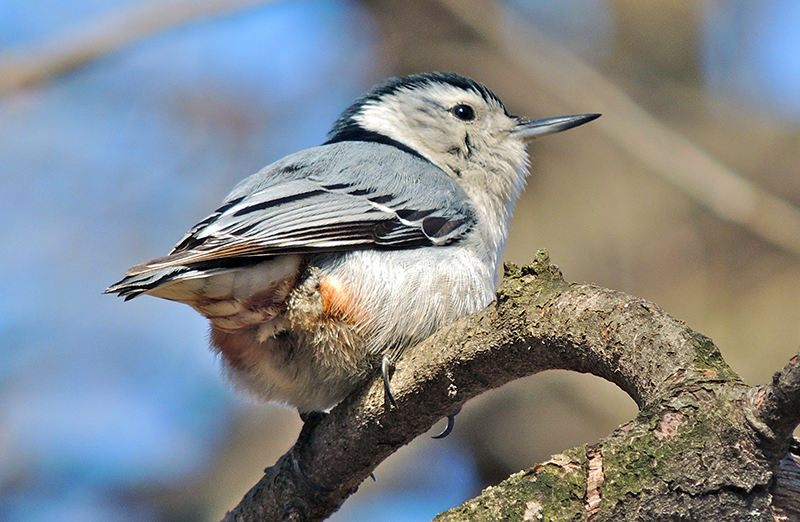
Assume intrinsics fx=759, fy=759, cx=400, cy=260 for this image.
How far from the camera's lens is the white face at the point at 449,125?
334cm

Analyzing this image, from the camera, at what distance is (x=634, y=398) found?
64.2 inches

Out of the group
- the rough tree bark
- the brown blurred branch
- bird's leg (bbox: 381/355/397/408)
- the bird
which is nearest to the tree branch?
the rough tree bark

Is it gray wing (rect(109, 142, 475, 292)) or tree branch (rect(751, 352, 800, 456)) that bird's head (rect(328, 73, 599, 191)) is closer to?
gray wing (rect(109, 142, 475, 292))

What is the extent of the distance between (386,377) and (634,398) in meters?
0.82

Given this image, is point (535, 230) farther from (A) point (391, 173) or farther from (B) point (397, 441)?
(B) point (397, 441)

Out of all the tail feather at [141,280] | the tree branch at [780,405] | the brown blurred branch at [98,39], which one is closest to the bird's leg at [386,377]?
the tail feather at [141,280]

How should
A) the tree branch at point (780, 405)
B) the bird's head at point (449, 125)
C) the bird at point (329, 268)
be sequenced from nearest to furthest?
the tree branch at point (780, 405), the bird at point (329, 268), the bird's head at point (449, 125)

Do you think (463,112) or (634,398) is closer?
(634,398)

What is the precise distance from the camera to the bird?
2.27 metres

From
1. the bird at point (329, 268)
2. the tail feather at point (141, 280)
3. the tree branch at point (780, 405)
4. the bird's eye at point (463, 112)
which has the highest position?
the bird's eye at point (463, 112)

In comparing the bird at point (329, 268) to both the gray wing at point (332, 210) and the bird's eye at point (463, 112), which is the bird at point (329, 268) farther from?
the bird's eye at point (463, 112)

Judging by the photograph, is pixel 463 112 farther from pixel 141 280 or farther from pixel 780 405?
pixel 780 405

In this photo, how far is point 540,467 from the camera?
1508 millimetres

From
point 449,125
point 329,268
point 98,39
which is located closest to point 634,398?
point 329,268
